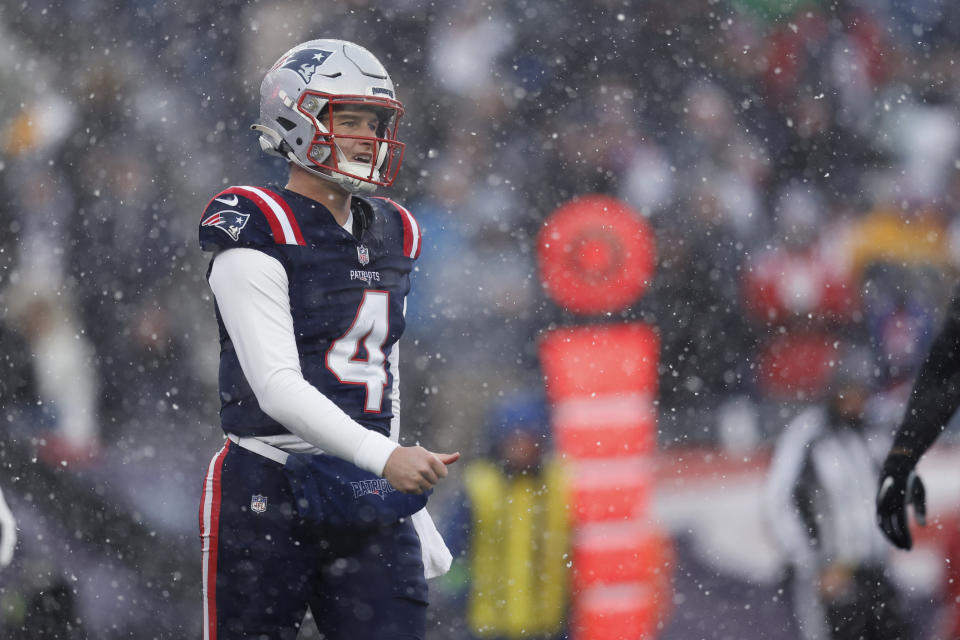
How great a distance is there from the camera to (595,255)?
304 centimetres

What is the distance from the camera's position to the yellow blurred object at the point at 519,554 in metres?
2.73

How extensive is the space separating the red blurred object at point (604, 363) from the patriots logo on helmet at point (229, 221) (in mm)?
1714

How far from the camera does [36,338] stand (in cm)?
291

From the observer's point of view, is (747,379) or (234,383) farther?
(747,379)

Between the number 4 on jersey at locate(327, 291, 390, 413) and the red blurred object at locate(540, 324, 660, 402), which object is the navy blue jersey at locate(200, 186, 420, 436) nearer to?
the number 4 on jersey at locate(327, 291, 390, 413)

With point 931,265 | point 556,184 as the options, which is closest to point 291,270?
point 556,184

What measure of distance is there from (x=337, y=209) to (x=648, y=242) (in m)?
1.77

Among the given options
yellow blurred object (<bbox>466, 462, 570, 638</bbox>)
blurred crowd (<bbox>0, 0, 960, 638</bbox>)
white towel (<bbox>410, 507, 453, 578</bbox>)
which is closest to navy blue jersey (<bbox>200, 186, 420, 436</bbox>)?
white towel (<bbox>410, 507, 453, 578</bbox>)

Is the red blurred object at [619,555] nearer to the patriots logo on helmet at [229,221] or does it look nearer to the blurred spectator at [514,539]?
the blurred spectator at [514,539]

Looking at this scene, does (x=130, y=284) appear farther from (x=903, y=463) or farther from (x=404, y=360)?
(x=903, y=463)

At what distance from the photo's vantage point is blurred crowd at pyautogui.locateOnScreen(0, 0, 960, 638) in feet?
9.41

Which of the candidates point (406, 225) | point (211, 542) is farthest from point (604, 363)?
point (211, 542)

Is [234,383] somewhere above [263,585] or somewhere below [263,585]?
above

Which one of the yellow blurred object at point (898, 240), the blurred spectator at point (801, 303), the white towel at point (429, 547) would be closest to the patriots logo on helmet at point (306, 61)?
the white towel at point (429, 547)
